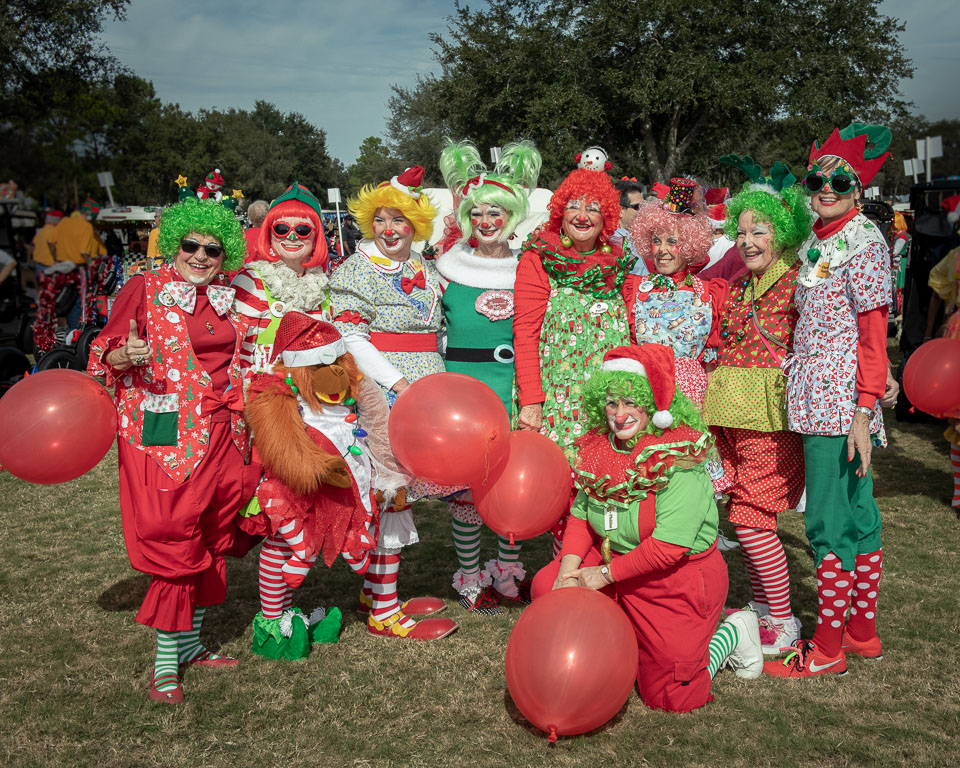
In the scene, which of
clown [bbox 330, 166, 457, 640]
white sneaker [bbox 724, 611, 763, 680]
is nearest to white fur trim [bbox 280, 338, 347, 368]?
clown [bbox 330, 166, 457, 640]

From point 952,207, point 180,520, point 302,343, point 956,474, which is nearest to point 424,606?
point 180,520

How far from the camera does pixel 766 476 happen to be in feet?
12.0

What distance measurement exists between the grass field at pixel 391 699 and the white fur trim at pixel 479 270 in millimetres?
1809

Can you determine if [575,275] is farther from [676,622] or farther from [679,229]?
[676,622]

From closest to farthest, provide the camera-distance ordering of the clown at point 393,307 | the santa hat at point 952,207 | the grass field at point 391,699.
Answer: the grass field at point 391,699 → the clown at point 393,307 → the santa hat at point 952,207

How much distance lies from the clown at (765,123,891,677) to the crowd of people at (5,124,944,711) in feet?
0.03

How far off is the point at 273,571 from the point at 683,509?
190 centimetres

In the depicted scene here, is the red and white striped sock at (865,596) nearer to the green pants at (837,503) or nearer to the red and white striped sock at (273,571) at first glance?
the green pants at (837,503)

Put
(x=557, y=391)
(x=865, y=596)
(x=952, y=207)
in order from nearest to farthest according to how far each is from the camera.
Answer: (x=865, y=596), (x=557, y=391), (x=952, y=207)

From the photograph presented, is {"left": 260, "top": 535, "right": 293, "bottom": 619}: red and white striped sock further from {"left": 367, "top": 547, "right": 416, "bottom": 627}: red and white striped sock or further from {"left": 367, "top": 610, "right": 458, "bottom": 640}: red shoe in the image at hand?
{"left": 367, "top": 610, "right": 458, "bottom": 640}: red shoe

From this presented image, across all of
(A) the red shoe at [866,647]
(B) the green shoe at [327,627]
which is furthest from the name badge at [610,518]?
(B) the green shoe at [327,627]

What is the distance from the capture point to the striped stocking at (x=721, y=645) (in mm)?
3383

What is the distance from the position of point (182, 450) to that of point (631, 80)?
24.4 meters

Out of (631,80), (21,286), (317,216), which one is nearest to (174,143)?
(631,80)
